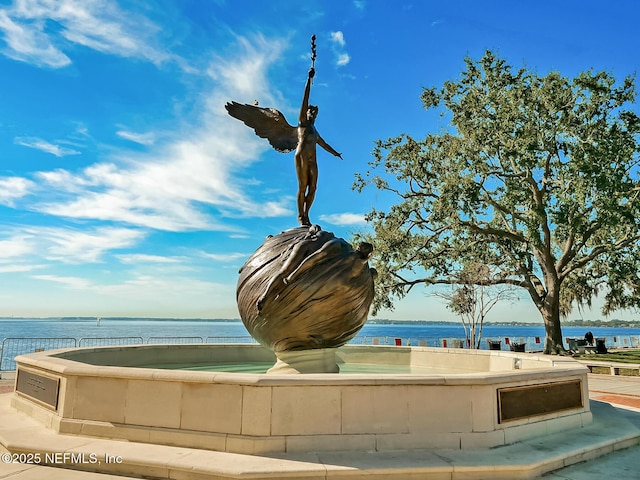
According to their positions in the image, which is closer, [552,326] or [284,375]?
[284,375]

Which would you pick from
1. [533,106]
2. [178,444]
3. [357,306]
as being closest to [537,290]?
[533,106]

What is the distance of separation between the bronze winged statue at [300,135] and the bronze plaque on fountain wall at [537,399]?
524 centimetres

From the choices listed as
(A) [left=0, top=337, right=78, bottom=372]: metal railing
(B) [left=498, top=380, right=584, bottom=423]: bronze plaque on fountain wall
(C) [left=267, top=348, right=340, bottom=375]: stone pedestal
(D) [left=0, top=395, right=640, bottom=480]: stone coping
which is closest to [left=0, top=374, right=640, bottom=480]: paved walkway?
(D) [left=0, top=395, right=640, bottom=480]: stone coping

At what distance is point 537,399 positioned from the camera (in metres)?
6.49

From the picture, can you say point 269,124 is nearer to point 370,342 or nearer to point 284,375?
point 284,375

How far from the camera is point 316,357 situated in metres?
8.40

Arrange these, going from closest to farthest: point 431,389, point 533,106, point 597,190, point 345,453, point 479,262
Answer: point 345,453
point 431,389
point 597,190
point 533,106
point 479,262

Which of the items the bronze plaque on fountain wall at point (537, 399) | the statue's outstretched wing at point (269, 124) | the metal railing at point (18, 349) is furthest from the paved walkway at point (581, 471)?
the metal railing at point (18, 349)

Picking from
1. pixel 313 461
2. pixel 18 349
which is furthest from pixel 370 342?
pixel 313 461

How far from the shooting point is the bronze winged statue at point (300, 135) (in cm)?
967

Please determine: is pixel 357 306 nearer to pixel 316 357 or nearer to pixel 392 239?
pixel 316 357

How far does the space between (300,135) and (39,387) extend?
21.2 feet

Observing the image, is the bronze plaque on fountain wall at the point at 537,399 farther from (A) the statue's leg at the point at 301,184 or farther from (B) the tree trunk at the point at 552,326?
(B) the tree trunk at the point at 552,326

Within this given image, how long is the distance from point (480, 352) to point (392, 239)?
15519 millimetres
